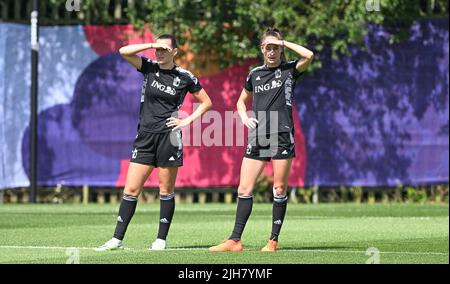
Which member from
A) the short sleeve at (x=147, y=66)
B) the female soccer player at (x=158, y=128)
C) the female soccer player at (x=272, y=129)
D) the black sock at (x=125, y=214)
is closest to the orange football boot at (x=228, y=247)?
the female soccer player at (x=272, y=129)

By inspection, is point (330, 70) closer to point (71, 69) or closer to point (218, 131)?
point (218, 131)

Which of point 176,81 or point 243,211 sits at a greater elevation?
point 176,81

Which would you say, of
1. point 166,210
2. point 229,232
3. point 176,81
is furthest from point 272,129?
point 229,232

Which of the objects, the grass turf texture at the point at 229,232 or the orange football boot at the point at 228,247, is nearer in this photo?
the grass turf texture at the point at 229,232

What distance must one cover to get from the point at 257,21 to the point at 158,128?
11.0 meters

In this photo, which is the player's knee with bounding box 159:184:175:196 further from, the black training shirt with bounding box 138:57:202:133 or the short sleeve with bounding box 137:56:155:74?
the short sleeve with bounding box 137:56:155:74

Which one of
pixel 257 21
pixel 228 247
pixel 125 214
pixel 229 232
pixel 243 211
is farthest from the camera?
pixel 257 21

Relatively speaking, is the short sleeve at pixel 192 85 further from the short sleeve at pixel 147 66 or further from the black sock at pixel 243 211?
the black sock at pixel 243 211

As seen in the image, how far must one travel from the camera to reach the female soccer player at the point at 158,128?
42.4 ft

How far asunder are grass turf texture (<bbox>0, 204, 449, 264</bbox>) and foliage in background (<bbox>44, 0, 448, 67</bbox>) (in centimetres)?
296

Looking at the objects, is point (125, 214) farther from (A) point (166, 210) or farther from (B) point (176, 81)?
(B) point (176, 81)

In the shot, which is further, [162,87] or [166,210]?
[166,210]

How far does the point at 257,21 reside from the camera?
23.6 metres
